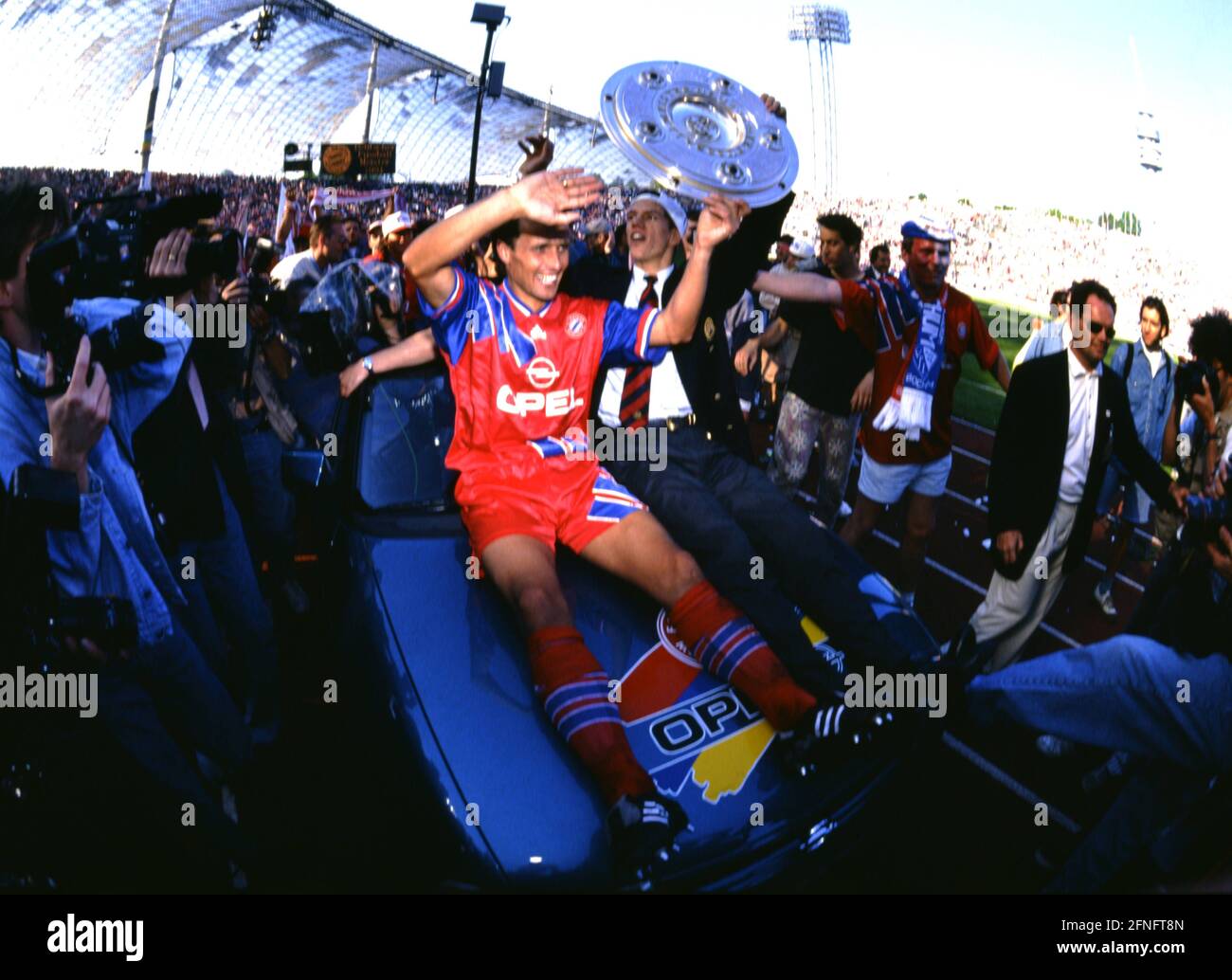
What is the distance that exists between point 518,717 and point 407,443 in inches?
49.4

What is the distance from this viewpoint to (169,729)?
8.68 ft

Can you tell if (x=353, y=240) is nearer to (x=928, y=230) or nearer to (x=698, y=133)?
(x=928, y=230)

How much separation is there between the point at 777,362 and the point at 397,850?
18.3 feet

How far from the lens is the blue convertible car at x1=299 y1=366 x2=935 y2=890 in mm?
2094

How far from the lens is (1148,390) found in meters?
5.64

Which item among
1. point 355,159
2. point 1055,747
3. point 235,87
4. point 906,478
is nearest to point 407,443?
point 906,478

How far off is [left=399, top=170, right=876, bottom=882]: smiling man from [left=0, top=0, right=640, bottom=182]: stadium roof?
101 ft

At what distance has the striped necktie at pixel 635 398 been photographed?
3.49 metres

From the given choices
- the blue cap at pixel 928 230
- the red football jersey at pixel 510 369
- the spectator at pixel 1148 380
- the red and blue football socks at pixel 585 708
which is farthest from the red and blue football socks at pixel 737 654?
the spectator at pixel 1148 380

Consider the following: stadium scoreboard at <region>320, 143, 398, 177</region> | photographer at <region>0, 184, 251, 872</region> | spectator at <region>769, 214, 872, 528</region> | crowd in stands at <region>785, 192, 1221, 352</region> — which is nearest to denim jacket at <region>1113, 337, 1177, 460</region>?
spectator at <region>769, 214, 872, 528</region>

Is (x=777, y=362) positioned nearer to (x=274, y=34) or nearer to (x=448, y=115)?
(x=274, y=34)

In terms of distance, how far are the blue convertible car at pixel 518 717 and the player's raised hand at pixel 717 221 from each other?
45.3 inches

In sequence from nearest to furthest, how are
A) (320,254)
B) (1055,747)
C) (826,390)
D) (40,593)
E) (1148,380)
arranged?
(40,593) < (1055,747) < (826,390) < (1148,380) < (320,254)
